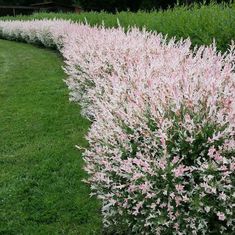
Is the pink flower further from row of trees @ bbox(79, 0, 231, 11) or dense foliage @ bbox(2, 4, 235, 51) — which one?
row of trees @ bbox(79, 0, 231, 11)

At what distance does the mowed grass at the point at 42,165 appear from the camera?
16.0 feet

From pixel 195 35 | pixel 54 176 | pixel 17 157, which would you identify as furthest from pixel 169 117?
pixel 195 35

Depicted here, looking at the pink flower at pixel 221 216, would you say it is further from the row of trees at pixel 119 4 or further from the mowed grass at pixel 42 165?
the row of trees at pixel 119 4

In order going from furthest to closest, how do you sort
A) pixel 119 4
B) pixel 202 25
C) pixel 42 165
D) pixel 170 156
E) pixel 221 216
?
pixel 119 4
pixel 202 25
pixel 42 165
pixel 170 156
pixel 221 216

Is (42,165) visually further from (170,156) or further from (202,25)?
(202,25)

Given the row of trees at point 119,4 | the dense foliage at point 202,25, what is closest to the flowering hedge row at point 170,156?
the dense foliage at point 202,25

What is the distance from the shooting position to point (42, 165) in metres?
6.34

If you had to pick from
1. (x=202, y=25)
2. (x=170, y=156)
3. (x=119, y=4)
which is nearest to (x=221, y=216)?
(x=170, y=156)

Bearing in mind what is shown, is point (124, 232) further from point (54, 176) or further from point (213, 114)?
point (54, 176)

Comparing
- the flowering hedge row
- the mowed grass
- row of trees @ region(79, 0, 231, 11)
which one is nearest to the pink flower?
the flowering hedge row

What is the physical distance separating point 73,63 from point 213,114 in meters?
5.30

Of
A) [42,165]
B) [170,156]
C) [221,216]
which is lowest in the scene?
[42,165]

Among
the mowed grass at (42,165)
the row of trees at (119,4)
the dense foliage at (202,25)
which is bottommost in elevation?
the row of trees at (119,4)

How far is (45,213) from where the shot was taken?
502cm
